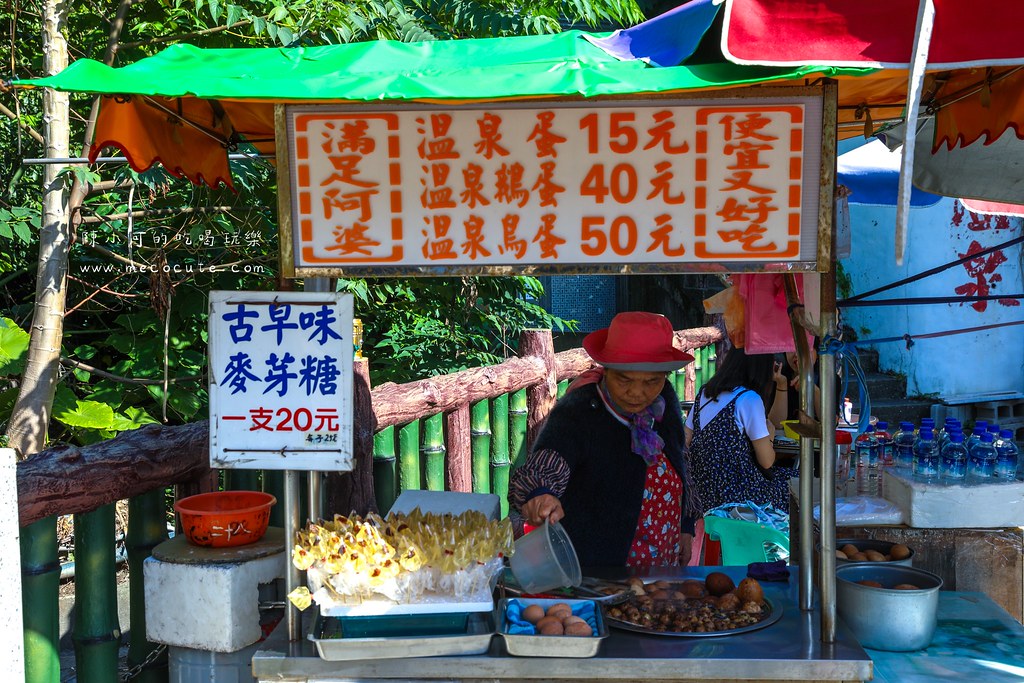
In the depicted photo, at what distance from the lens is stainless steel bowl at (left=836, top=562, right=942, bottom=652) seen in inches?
99.3

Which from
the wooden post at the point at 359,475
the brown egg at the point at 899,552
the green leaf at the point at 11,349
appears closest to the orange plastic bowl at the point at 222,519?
the wooden post at the point at 359,475

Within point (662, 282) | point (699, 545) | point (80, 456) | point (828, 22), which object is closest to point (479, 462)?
point (699, 545)

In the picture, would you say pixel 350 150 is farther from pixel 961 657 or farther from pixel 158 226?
pixel 158 226

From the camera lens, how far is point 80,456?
2.61 m

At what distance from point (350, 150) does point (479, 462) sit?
332cm

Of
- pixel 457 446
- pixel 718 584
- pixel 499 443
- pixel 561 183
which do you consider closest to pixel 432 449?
pixel 457 446

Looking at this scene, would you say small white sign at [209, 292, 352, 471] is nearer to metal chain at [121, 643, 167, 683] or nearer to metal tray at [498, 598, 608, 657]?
metal tray at [498, 598, 608, 657]

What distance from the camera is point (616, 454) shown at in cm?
355

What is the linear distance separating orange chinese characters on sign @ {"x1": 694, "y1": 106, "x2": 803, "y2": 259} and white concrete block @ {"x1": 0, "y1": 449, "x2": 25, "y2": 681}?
172 centimetres

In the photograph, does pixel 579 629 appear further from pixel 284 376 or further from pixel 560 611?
pixel 284 376

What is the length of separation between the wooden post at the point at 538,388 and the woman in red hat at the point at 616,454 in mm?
2262

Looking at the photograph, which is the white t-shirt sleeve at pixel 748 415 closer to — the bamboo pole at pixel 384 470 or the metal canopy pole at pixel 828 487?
the bamboo pole at pixel 384 470

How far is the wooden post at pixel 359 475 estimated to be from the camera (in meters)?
3.59

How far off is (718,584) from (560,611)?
1.91ft
